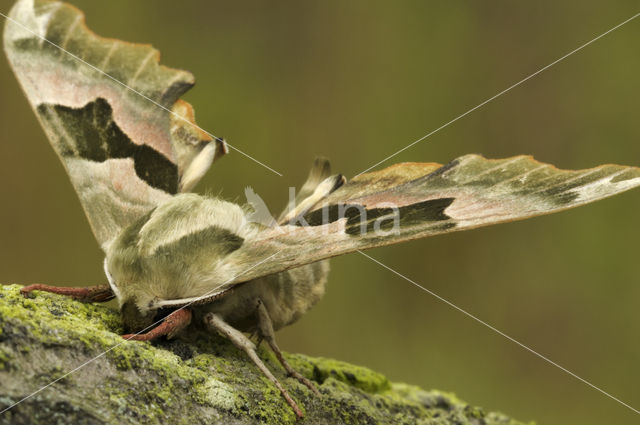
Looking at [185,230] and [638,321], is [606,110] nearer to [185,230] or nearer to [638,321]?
→ [638,321]

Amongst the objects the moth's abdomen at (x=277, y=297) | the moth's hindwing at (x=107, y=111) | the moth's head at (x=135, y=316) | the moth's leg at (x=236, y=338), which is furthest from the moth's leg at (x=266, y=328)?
the moth's hindwing at (x=107, y=111)

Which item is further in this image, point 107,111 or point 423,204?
point 107,111

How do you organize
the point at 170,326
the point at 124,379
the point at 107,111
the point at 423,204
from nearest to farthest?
the point at 124,379 → the point at 170,326 → the point at 423,204 → the point at 107,111

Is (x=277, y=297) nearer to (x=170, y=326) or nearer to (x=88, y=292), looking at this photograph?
(x=170, y=326)

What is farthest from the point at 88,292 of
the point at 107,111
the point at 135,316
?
the point at 107,111

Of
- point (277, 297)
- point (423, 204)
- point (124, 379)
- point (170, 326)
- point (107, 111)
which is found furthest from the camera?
point (107, 111)

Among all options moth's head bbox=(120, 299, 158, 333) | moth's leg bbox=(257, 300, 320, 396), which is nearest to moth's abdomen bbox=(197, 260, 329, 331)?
moth's leg bbox=(257, 300, 320, 396)
